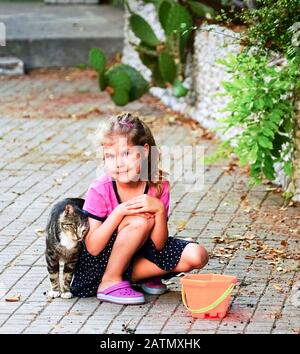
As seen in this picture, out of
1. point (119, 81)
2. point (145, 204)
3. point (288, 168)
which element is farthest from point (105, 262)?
point (119, 81)

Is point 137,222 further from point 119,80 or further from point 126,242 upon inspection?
point 119,80

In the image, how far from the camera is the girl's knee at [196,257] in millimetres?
5945

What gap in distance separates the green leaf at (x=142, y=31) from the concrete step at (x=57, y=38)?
2329 mm

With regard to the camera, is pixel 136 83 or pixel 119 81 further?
pixel 136 83

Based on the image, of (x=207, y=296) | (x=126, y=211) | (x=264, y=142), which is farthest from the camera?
(x=264, y=142)

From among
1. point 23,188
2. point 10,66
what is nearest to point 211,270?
point 23,188

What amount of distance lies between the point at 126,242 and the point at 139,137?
0.54 m

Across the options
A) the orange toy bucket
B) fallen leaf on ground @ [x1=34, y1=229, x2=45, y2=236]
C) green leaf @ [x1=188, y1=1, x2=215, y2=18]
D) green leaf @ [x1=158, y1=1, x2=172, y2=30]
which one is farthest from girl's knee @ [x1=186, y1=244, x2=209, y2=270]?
green leaf @ [x1=158, y1=1, x2=172, y2=30]

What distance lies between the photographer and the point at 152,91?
12.4m

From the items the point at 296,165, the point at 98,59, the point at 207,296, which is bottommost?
the point at 207,296

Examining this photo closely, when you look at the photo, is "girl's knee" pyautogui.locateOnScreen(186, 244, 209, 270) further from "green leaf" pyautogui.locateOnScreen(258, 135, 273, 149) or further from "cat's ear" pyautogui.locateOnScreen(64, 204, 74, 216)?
"green leaf" pyautogui.locateOnScreen(258, 135, 273, 149)

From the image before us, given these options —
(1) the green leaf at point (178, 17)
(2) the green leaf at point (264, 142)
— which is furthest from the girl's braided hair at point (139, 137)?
(1) the green leaf at point (178, 17)

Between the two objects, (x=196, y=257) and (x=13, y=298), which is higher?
(x=196, y=257)

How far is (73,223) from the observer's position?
5891mm
